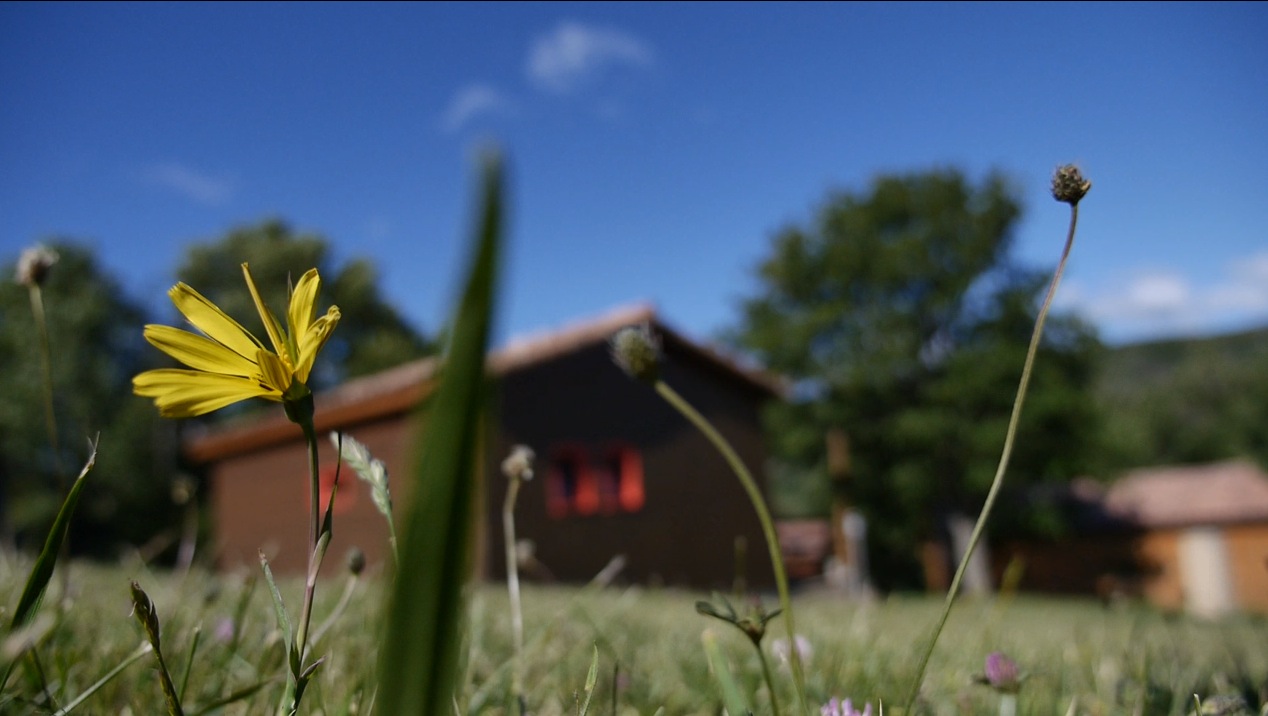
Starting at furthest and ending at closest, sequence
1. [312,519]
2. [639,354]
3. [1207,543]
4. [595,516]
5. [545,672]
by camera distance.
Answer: [1207,543], [595,516], [545,672], [639,354], [312,519]

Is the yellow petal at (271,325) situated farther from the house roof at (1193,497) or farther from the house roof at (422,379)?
the house roof at (1193,497)

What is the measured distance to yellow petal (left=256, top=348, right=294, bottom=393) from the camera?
0.48 meters

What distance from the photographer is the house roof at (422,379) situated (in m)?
10.8

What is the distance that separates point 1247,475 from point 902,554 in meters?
11.2

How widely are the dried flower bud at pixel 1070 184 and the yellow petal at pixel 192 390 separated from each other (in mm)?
489

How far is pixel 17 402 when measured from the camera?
2262 centimetres

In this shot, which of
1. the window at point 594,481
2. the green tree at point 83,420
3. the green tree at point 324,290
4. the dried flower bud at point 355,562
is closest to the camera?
the dried flower bud at point 355,562

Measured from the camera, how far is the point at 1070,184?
22.5 inches

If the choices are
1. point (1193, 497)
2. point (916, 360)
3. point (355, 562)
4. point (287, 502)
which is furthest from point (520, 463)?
point (1193, 497)

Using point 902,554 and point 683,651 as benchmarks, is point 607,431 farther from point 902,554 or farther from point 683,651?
point 902,554

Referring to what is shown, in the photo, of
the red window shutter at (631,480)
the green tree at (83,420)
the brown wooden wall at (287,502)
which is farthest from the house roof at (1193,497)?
the green tree at (83,420)

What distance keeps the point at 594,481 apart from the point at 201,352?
12083 millimetres

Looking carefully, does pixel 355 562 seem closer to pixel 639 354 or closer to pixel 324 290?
pixel 639 354

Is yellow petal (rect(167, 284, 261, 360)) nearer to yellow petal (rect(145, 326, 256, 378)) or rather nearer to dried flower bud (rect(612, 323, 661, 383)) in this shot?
yellow petal (rect(145, 326, 256, 378))
